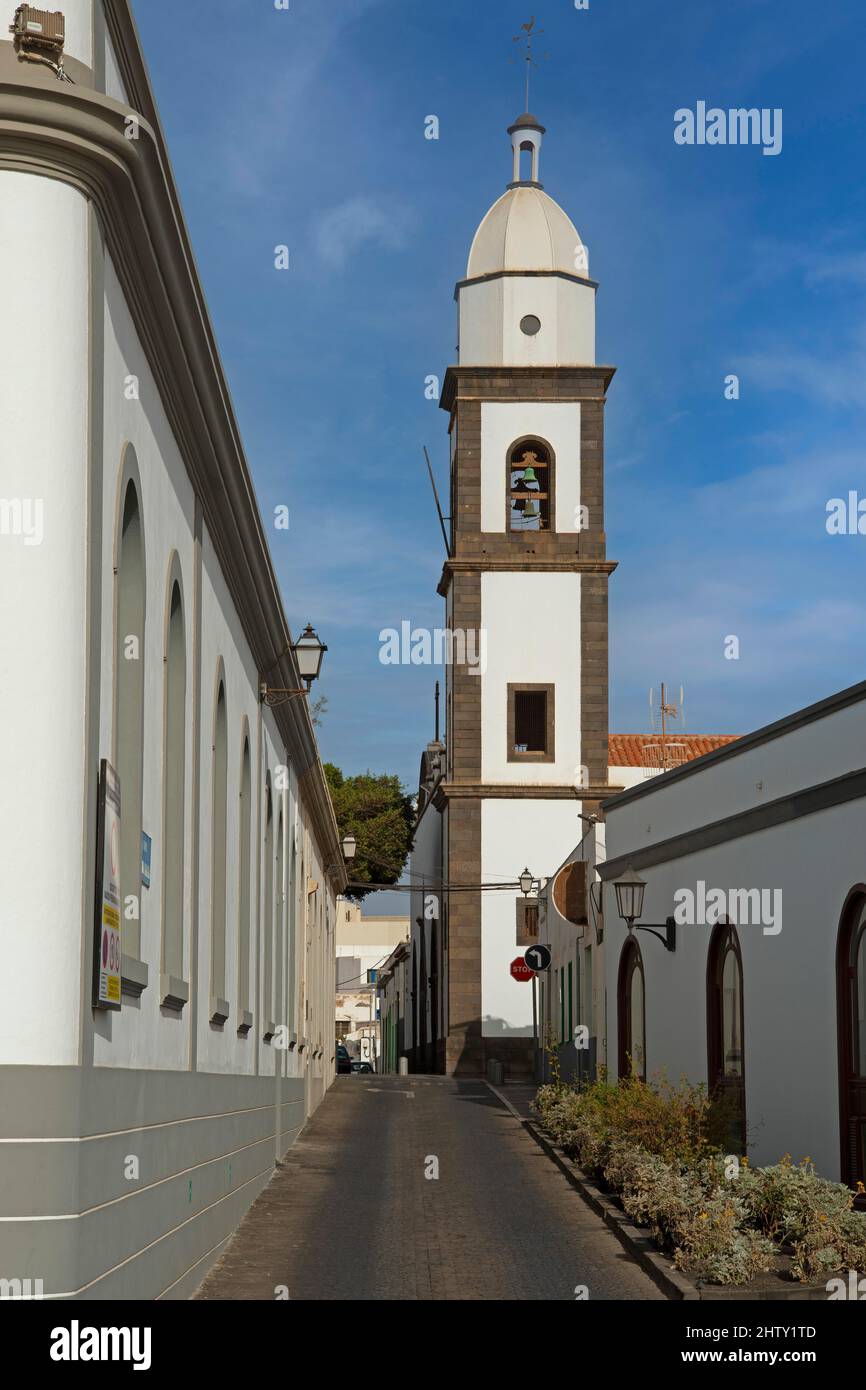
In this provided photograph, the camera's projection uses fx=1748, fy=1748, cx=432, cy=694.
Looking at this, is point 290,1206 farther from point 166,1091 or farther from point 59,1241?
point 59,1241

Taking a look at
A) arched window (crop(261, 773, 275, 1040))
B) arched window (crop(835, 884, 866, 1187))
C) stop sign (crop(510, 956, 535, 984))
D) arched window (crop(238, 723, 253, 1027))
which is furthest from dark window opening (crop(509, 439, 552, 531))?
arched window (crop(835, 884, 866, 1187))

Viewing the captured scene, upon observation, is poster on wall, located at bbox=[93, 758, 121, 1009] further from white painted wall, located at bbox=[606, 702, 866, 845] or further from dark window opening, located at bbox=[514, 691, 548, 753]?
dark window opening, located at bbox=[514, 691, 548, 753]

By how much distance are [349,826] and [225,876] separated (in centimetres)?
5035

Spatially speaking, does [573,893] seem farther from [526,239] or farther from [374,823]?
[374,823]

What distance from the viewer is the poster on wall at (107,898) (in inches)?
283

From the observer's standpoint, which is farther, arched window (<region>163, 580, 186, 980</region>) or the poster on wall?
arched window (<region>163, 580, 186, 980</region>)

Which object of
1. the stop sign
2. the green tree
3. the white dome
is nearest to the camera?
the stop sign

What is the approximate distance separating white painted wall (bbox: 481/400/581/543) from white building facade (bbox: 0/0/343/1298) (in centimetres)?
3370

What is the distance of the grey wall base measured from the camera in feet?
21.3

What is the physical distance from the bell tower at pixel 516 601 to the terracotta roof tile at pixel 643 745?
18.5 feet

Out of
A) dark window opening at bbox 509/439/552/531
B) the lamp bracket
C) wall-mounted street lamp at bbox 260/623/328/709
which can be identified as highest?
dark window opening at bbox 509/439/552/531

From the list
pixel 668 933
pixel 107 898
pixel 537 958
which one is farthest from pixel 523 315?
pixel 107 898

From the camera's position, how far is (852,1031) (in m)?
14.0
